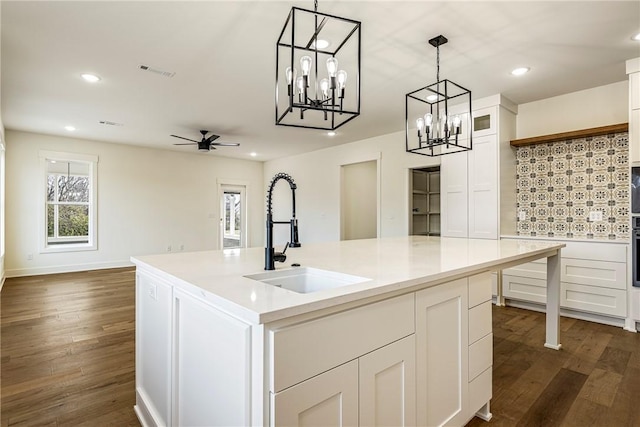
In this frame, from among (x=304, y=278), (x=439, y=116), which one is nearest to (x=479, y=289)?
(x=304, y=278)

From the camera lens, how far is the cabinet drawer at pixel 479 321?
1.67 meters

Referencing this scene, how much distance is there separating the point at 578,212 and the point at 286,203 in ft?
19.1

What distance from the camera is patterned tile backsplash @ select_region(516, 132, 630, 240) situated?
3600 mm

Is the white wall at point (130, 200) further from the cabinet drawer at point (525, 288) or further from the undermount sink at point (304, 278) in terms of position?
the undermount sink at point (304, 278)

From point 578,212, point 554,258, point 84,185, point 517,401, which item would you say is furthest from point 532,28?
point 84,185

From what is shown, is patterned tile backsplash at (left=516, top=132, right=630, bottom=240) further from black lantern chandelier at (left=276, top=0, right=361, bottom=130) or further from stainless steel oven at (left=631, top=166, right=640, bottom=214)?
black lantern chandelier at (left=276, top=0, right=361, bottom=130)

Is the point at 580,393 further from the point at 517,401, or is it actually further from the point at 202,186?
the point at 202,186

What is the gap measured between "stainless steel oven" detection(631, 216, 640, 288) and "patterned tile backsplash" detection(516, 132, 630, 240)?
0.38 metres

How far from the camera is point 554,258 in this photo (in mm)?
2752

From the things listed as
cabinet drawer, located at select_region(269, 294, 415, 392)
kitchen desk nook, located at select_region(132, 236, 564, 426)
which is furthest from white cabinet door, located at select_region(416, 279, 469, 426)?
cabinet drawer, located at select_region(269, 294, 415, 392)

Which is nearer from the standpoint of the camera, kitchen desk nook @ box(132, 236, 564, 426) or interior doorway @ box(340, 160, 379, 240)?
kitchen desk nook @ box(132, 236, 564, 426)

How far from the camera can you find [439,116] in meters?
3.09

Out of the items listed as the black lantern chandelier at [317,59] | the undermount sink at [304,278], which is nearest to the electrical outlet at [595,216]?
the black lantern chandelier at [317,59]

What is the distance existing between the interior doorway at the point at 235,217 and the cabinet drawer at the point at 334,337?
7.59 meters
